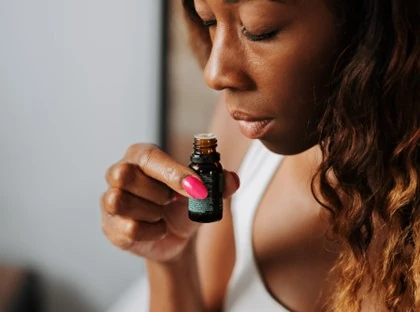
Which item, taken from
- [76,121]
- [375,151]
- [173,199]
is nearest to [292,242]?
[173,199]

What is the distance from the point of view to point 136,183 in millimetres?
1000

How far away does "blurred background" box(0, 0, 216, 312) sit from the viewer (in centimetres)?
173

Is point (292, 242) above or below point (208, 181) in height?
below

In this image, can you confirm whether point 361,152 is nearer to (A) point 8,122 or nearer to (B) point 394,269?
(B) point 394,269

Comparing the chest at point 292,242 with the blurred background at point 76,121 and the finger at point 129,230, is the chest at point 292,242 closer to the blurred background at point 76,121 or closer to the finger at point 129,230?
the finger at point 129,230

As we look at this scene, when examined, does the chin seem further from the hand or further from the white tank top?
the white tank top

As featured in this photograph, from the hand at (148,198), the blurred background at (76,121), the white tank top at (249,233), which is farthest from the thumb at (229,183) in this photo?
Answer: the blurred background at (76,121)

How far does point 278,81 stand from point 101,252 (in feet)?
4.02

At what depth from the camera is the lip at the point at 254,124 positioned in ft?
2.89

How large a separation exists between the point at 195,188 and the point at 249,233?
0.31 m

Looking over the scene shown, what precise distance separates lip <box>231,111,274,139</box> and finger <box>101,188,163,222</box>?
0.66 ft

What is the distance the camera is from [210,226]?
4.08 feet

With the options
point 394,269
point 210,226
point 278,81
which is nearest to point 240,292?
point 210,226

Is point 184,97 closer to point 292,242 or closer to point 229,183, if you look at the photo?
point 292,242
